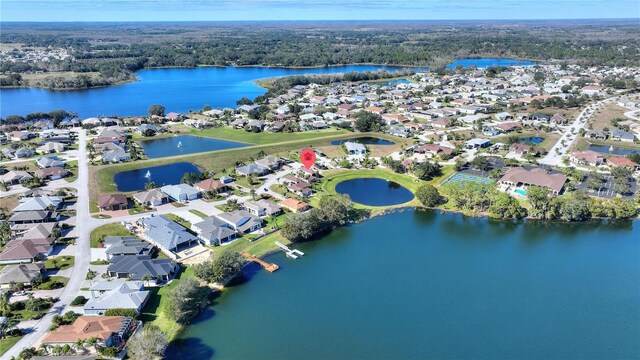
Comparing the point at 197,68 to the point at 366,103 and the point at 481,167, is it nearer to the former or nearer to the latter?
the point at 366,103

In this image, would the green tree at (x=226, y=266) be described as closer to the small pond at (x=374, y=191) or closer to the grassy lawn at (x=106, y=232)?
the grassy lawn at (x=106, y=232)

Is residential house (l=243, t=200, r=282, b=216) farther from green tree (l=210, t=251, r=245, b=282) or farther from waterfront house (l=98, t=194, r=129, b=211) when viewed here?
waterfront house (l=98, t=194, r=129, b=211)

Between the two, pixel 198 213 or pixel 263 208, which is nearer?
pixel 198 213

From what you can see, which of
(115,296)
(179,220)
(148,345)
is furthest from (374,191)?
(148,345)

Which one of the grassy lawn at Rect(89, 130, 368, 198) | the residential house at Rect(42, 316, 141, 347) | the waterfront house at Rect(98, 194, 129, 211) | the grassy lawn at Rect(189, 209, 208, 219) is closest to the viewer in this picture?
the residential house at Rect(42, 316, 141, 347)

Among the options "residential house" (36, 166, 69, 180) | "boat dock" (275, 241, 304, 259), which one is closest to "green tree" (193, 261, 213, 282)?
"boat dock" (275, 241, 304, 259)

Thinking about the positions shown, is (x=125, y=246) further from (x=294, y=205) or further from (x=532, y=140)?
(x=532, y=140)
